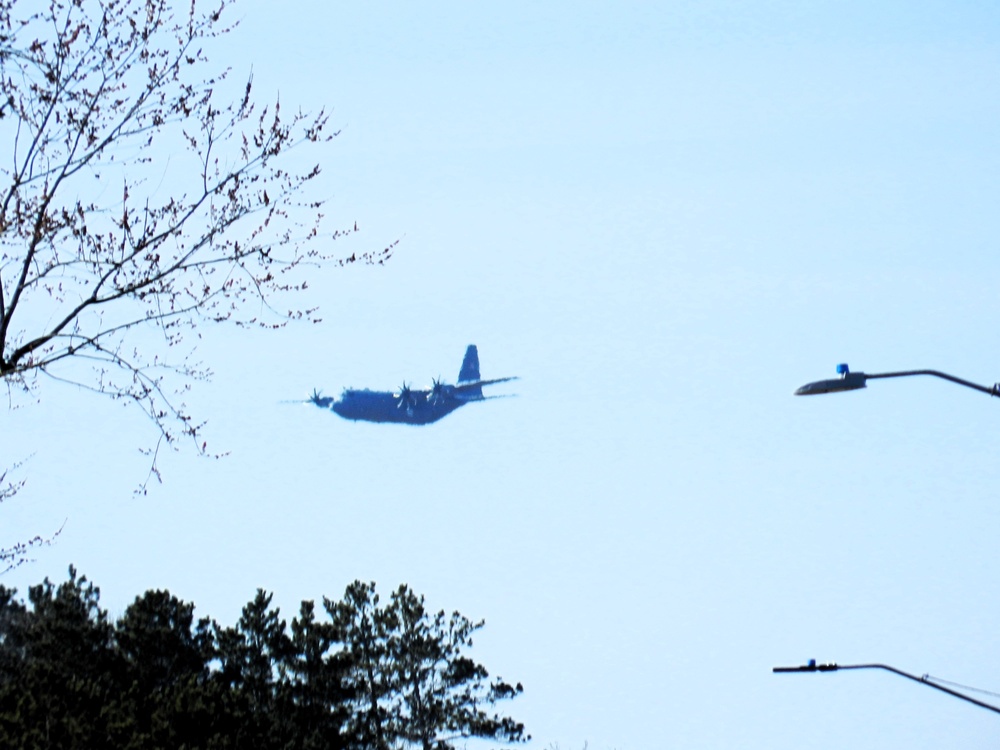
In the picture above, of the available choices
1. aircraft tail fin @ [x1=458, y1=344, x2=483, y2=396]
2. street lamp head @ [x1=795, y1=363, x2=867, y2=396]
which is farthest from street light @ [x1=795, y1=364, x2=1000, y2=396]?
aircraft tail fin @ [x1=458, y1=344, x2=483, y2=396]

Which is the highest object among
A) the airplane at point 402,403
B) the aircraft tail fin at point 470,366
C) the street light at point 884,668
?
the aircraft tail fin at point 470,366

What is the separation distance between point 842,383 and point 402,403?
403 feet

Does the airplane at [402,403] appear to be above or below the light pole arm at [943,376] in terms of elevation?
above

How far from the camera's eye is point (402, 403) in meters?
140

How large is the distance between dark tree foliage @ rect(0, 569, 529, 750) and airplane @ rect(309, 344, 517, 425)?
→ 6104cm

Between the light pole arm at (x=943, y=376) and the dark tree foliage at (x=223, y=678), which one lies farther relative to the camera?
the dark tree foliage at (x=223, y=678)

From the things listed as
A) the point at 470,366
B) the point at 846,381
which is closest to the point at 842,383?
the point at 846,381

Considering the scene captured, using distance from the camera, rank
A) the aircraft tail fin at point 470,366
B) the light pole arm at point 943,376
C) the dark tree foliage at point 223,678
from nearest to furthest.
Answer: the light pole arm at point 943,376, the dark tree foliage at point 223,678, the aircraft tail fin at point 470,366

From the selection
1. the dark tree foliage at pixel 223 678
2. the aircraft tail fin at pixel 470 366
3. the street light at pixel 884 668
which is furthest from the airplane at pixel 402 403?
the street light at pixel 884 668

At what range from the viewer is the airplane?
134 m

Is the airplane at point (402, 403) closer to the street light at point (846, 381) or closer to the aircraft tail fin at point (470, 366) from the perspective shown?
the aircraft tail fin at point (470, 366)

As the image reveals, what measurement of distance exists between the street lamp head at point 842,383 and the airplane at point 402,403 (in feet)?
369

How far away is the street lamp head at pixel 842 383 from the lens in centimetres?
1725

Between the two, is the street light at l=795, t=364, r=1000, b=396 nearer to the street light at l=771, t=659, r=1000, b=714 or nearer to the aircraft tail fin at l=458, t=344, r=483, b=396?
the street light at l=771, t=659, r=1000, b=714
